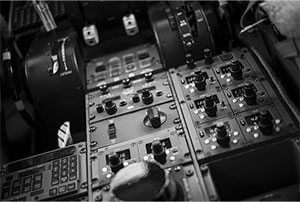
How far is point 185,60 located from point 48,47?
94cm

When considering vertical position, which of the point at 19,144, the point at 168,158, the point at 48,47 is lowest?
the point at 19,144

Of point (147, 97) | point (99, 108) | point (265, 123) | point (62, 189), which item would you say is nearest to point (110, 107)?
point (99, 108)

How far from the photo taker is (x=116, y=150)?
264 cm

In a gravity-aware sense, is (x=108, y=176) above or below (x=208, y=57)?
below

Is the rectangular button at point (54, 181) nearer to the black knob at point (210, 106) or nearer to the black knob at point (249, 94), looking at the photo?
the black knob at point (210, 106)

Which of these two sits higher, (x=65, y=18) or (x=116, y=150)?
(x=65, y=18)

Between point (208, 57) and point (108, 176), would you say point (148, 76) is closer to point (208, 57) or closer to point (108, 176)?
point (208, 57)

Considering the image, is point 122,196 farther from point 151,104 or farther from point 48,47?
point 48,47

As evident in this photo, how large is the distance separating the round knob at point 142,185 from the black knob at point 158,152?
10.8 inches

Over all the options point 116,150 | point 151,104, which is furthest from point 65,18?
point 116,150

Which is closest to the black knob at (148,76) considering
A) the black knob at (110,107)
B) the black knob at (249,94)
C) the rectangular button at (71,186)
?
the black knob at (110,107)

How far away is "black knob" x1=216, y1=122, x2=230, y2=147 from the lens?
244cm

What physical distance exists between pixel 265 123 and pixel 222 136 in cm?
22

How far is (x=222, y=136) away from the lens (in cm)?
245
